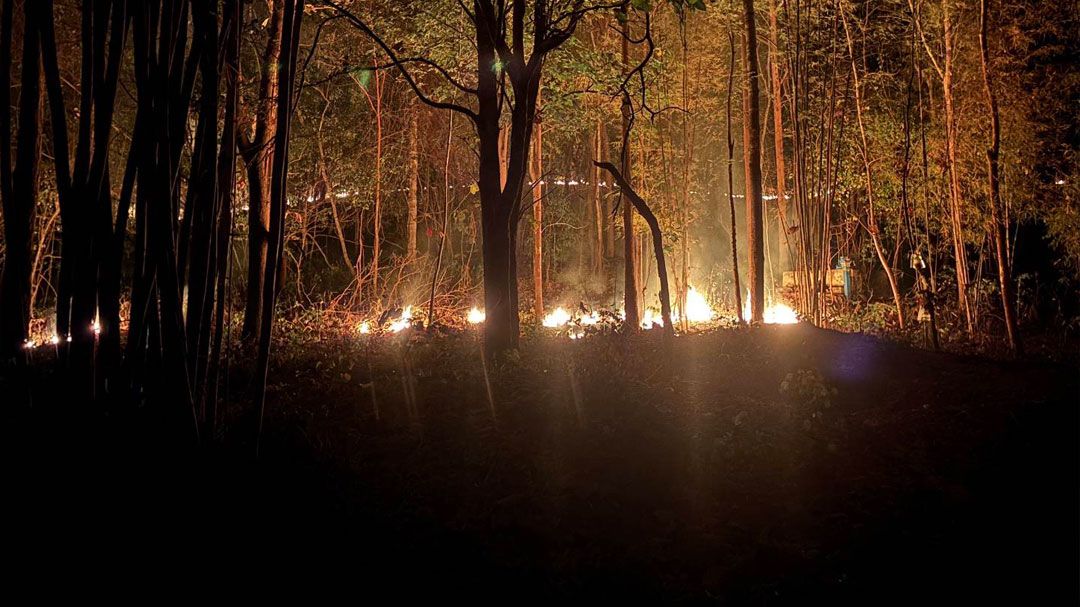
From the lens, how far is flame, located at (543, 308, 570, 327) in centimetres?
1284

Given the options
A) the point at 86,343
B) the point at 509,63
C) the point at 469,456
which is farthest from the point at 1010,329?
the point at 86,343

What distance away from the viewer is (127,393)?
2764 millimetres

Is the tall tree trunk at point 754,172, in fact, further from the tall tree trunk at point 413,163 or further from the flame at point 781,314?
the tall tree trunk at point 413,163

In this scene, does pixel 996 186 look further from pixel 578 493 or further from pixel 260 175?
pixel 260 175

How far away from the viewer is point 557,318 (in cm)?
1341

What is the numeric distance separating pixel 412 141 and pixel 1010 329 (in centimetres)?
1079

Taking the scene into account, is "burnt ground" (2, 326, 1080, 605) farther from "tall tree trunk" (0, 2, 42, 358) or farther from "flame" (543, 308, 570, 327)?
"flame" (543, 308, 570, 327)

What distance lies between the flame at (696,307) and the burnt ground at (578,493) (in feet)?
30.3

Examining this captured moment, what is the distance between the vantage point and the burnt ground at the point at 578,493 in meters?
2.58

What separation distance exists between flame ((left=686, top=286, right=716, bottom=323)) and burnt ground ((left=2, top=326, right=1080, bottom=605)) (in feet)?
30.3

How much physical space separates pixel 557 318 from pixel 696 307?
350 centimetres

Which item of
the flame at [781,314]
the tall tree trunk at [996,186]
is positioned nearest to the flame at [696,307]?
the flame at [781,314]

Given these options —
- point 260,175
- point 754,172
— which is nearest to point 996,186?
point 754,172

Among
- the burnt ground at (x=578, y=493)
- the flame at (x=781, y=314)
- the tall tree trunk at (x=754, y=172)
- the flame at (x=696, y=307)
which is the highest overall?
the tall tree trunk at (x=754, y=172)
